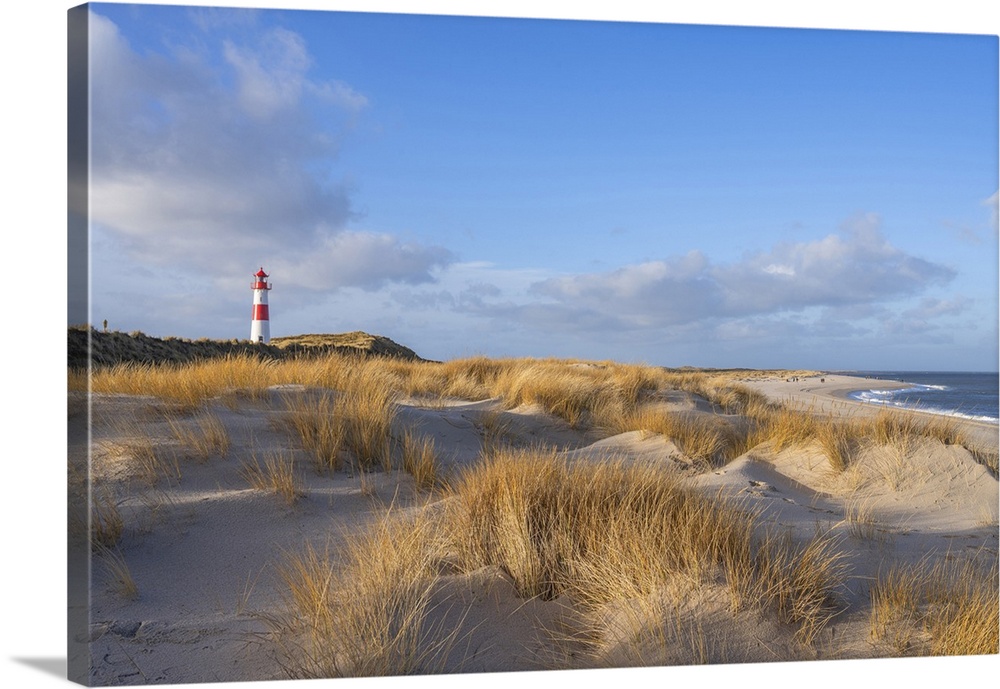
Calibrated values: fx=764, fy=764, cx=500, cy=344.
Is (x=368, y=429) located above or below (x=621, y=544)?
above

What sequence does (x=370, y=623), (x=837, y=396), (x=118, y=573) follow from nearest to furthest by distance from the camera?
1. (x=370, y=623)
2. (x=118, y=573)
3. (x=837, y=396)

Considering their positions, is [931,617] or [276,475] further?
[276,475]

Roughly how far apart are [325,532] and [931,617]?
280 centimetres

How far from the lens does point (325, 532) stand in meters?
3.99

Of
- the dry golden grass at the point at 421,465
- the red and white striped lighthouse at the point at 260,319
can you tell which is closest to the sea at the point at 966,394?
the dry golden grass at the point at 421,465

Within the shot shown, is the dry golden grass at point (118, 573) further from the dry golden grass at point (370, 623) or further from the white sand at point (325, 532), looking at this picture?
the dry golden grass at point (370, 623)

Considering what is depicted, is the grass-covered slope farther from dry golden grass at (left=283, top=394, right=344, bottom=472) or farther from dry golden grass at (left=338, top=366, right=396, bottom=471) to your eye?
dry golden grass at (left=338, top=366, right=396, bottom=471)

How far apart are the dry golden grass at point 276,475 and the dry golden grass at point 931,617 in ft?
9.67

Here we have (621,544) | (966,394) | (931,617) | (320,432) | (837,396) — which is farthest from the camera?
(837,396)

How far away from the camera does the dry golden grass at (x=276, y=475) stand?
14.1 feet

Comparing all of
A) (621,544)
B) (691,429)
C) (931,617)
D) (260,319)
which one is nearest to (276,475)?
(621,544)

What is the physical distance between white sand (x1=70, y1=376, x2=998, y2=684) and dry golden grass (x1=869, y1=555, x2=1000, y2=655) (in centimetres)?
10

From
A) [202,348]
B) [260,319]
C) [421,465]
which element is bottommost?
[421,465]

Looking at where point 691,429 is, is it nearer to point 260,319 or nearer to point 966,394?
point 966,394
